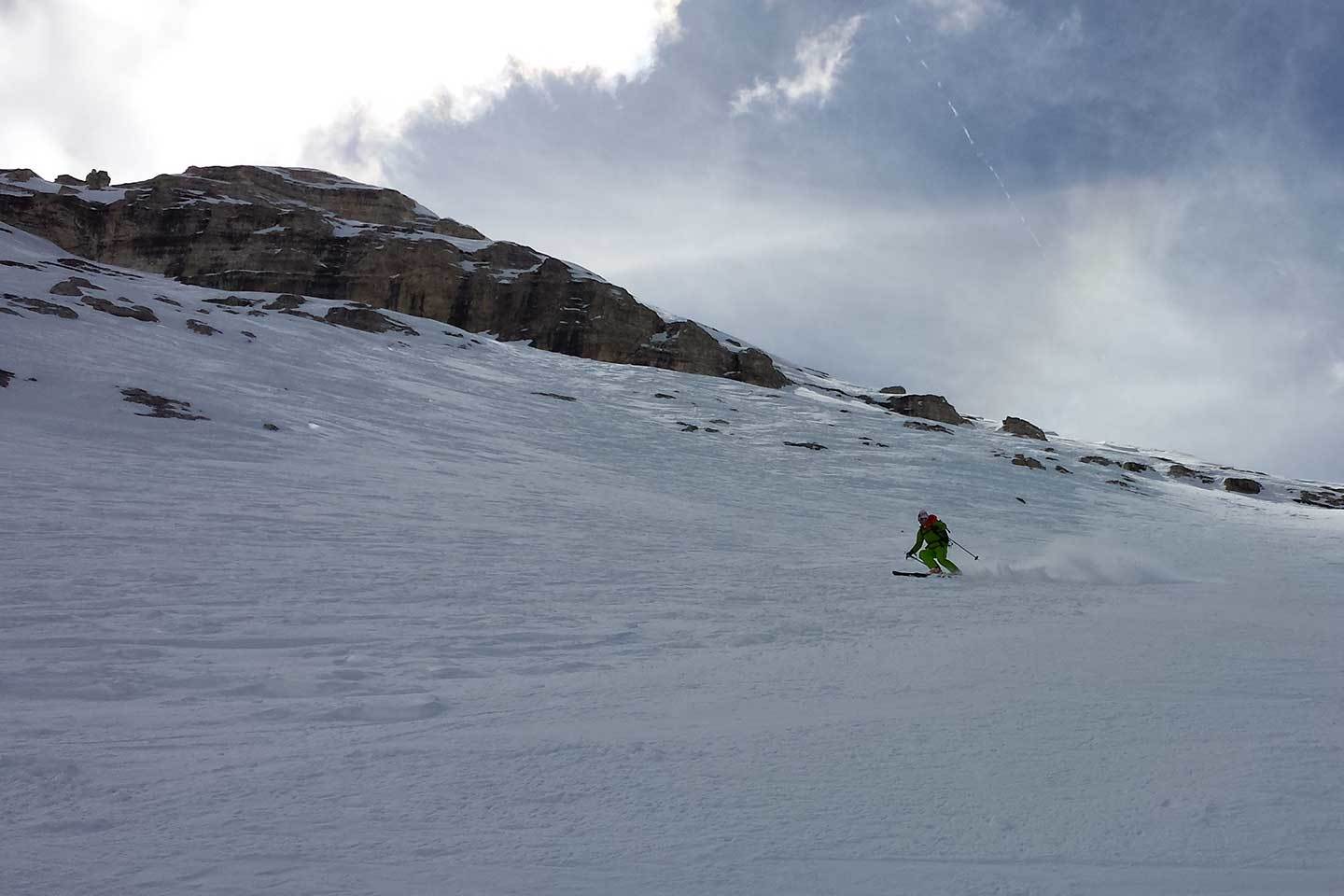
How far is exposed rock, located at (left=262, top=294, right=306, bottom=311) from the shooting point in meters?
43.9

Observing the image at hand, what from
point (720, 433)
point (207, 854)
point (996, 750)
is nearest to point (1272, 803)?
point (996, 750)

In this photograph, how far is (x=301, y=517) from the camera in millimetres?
11562

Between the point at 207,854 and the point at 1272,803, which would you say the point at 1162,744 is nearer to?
the point at 1272,803

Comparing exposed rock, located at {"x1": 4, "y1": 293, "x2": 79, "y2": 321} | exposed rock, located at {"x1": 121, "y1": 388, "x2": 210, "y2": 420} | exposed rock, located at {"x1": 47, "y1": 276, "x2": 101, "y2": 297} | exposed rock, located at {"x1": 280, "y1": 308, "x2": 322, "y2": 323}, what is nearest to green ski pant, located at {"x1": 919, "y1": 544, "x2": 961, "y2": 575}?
exposed rock, located at {"x1": 121, "y1": 388, "x2": 210, "y2": 420}

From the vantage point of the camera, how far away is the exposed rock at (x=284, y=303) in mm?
43906

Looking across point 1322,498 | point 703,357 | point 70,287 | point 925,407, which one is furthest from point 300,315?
point 1322,498

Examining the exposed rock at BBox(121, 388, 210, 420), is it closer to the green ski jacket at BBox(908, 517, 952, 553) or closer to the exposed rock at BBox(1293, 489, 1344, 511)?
the green ski jacket at BBox(908, 517, 952, 553)

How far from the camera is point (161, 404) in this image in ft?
60.1

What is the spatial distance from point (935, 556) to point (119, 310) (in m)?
30.9

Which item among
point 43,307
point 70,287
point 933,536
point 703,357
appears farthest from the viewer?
point 703,357

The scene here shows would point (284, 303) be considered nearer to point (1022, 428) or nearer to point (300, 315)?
point (300, 315)

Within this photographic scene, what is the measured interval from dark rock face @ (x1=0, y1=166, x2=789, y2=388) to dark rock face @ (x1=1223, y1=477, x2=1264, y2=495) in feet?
104

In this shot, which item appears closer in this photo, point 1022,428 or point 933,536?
point 933,536

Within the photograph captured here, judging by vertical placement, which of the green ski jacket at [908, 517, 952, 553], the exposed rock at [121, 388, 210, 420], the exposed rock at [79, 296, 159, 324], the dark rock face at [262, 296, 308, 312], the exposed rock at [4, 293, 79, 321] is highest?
the dark rock face at [262, 296, 308, 312]
